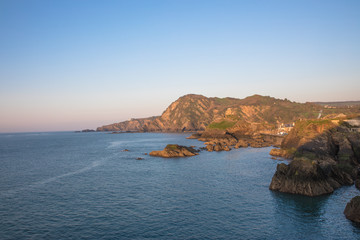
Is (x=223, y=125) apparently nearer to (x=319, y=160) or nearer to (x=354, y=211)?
(x=319, y=160)

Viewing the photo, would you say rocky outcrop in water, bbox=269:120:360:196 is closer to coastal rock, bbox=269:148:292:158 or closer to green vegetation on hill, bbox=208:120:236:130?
coastal rock, bbox=269:148:292:158

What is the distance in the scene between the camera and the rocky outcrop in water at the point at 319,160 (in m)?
44.3

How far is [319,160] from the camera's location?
172 ft

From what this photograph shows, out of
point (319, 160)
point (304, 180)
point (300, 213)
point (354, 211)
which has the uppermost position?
point (319, 160)

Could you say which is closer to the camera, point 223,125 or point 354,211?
point 354,211

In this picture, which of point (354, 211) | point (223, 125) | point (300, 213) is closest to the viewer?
point (354, 211)

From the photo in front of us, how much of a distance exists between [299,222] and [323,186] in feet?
50.3

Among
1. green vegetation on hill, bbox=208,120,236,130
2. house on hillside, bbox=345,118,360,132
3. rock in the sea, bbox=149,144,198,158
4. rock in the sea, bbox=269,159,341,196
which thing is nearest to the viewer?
rock in the sea, bbox=269,159,341,196

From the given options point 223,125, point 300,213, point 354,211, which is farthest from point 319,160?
point 223,125

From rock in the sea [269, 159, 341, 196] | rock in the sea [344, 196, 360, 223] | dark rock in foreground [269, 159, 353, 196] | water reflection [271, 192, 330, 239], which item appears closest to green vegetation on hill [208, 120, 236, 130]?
dark rock in foreground [269, 159, 353, 196]

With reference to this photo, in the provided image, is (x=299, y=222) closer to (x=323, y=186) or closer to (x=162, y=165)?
(x=323, y=186)

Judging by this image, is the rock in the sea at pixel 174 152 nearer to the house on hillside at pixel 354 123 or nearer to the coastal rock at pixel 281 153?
the coastal rock at pixel 281 153

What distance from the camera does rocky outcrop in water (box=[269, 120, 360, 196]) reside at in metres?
44.3

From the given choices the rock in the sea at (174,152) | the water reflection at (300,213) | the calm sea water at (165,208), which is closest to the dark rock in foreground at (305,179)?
the water reflection at (300,213)
